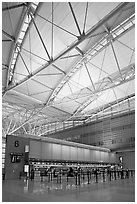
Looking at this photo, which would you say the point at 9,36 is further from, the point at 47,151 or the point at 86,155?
the point at 86,155

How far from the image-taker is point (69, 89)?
3128 cm

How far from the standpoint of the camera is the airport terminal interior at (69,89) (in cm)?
1388

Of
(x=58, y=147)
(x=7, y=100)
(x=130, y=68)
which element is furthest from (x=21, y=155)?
(x=130, y=68)

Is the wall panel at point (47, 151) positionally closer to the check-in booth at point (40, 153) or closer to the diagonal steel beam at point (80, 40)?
the check-in booth at point (40, 153)

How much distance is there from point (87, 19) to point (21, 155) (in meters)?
16.9

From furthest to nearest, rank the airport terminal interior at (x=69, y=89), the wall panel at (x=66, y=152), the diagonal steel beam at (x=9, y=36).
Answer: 1. the wall panel at (x=66, y=152)
2. the diagonal steel beam at (x=9, y=36)
3. the airport terminal interior at (x=69, y=89)

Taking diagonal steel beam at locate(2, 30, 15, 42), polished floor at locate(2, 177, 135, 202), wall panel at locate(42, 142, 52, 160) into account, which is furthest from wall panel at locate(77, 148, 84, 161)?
polished floor at locate(2, 177, 135, 202)

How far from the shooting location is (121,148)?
129 feet

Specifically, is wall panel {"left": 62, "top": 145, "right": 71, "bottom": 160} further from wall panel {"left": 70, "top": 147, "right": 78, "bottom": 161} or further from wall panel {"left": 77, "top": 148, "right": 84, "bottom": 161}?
wall panel {"left": 77, "top": 148, "right": 84, "bottom": 161}

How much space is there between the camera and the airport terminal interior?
13.9 meters

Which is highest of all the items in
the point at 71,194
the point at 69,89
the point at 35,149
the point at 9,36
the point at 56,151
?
the point at 9,36

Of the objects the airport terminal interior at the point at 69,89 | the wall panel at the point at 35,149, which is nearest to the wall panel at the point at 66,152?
the airport terminal interior at the point at 69,89

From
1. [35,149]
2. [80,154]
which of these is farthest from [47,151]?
[80,154]

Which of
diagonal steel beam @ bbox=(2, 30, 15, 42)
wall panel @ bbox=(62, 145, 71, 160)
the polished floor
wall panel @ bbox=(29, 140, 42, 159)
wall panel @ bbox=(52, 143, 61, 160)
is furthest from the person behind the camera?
wall panel @ bbox=(62, 145, 71, 160)
